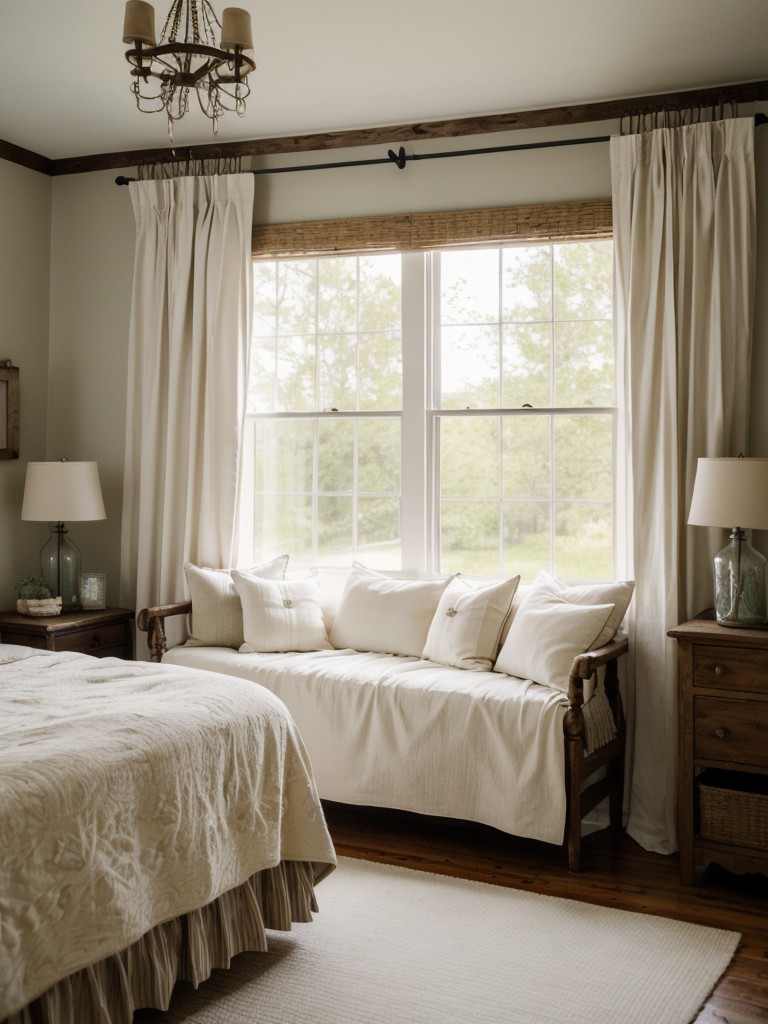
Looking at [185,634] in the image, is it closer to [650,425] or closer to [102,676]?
[102,676]

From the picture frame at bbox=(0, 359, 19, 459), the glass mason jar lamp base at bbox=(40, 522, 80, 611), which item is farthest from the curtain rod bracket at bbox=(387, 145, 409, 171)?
the glass mason jar lamp base at bbox=(40, 522, 80, 611)

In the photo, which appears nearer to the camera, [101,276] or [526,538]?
[526,538]

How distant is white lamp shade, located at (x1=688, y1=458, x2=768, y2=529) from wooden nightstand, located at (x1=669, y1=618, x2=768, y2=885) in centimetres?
39

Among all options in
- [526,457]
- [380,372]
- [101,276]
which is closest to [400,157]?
[380,372]

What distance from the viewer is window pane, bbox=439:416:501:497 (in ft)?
14.1

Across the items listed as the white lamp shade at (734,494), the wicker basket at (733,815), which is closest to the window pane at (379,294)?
the white lamp shade at (734,494)

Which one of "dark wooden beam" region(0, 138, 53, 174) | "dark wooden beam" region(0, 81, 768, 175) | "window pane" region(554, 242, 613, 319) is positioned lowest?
"window pane" region(554, 242, 613, 319)

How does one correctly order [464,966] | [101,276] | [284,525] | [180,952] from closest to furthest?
[180,952] < [464,966] < [284,525] < [101,276]

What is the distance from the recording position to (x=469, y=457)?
4.34 metres

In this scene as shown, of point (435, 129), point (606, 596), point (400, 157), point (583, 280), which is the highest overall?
point (435, 129)

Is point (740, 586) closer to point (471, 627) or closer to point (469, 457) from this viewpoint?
point (471, 627)

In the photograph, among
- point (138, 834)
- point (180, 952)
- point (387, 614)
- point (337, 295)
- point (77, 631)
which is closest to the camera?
point (138, 834)

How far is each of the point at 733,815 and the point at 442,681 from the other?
1126 millimetres

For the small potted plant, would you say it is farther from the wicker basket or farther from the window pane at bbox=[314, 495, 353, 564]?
the wicker basket
